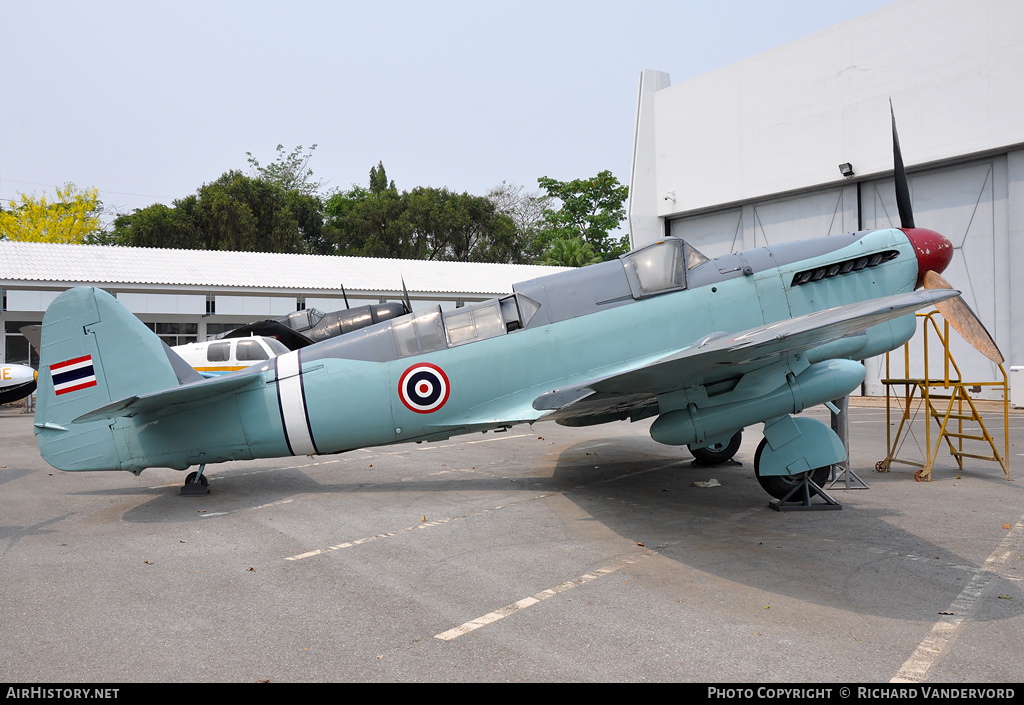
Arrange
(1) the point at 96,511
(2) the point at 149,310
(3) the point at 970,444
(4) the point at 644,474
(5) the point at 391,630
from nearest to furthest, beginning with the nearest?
(5) the point at 391,630 < (1) the point at 96,511 < (4) the point at 644,474 < (3) the point at 970,444 < (2) the point at 149,310

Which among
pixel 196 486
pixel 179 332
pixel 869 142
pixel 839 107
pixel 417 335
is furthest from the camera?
pixel 179 332

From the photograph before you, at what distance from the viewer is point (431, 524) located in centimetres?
644

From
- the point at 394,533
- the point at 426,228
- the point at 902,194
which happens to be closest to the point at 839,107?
the point at 902,194

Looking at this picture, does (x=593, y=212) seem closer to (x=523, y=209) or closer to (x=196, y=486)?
(x=523, y=209)

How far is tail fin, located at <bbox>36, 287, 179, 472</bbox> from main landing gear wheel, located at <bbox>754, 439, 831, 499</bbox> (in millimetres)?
6794

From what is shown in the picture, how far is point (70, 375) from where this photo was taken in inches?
280

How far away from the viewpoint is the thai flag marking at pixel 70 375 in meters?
7.09

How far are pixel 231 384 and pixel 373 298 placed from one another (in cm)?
2228

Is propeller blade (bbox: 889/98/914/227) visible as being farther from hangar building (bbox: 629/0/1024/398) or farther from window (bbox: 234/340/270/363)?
hangar building (bbox: 629/0/1024/398)

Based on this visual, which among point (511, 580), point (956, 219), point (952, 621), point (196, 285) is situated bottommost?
point (952, 621)


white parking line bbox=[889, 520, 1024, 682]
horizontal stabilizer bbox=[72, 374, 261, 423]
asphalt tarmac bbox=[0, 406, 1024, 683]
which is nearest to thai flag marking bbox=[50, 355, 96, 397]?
horizontal stabilizer bbox=[72, 374, 261, 423]

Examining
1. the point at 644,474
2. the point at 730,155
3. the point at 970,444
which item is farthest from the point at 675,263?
the point at 730,155

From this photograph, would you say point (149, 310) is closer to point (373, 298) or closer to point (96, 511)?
point (373, 298)

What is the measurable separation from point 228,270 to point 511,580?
27.2m
